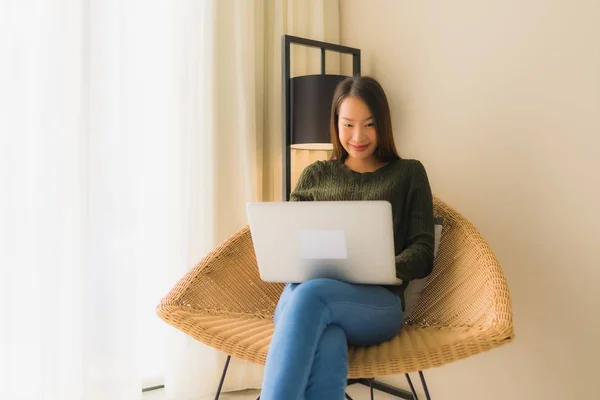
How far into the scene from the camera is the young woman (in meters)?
1.05

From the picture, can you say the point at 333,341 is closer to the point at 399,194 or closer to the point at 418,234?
the point at 418,234

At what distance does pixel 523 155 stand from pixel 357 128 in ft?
1.67

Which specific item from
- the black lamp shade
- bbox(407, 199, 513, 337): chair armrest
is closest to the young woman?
bbox(407, 199, 513, 337): chair armrest

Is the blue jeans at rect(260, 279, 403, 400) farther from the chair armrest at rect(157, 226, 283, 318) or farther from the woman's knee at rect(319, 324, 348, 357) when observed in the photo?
the chair armrest at rect(157, 226, 283, 318)

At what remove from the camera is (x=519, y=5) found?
1.66 metres

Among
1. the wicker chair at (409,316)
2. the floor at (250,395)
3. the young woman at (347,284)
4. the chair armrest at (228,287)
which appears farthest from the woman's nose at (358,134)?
the floor at (250,395)

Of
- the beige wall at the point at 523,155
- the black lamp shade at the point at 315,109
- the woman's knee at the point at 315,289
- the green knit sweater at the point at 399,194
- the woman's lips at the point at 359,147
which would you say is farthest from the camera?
the black lamp shade at the point at 315,109

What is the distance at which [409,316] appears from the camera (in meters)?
1.54

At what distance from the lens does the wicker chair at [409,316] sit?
1.16 m

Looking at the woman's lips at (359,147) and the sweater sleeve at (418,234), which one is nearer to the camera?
the sweater sleeve at (418,234)

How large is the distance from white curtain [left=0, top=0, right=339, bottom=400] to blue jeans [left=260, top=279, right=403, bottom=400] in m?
0.92

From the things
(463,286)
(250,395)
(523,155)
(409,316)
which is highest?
(523,155)

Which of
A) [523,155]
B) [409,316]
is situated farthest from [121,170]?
[523,155]

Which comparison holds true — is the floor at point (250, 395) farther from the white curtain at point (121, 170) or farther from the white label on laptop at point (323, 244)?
the white label on laptop at point (323, 244)
